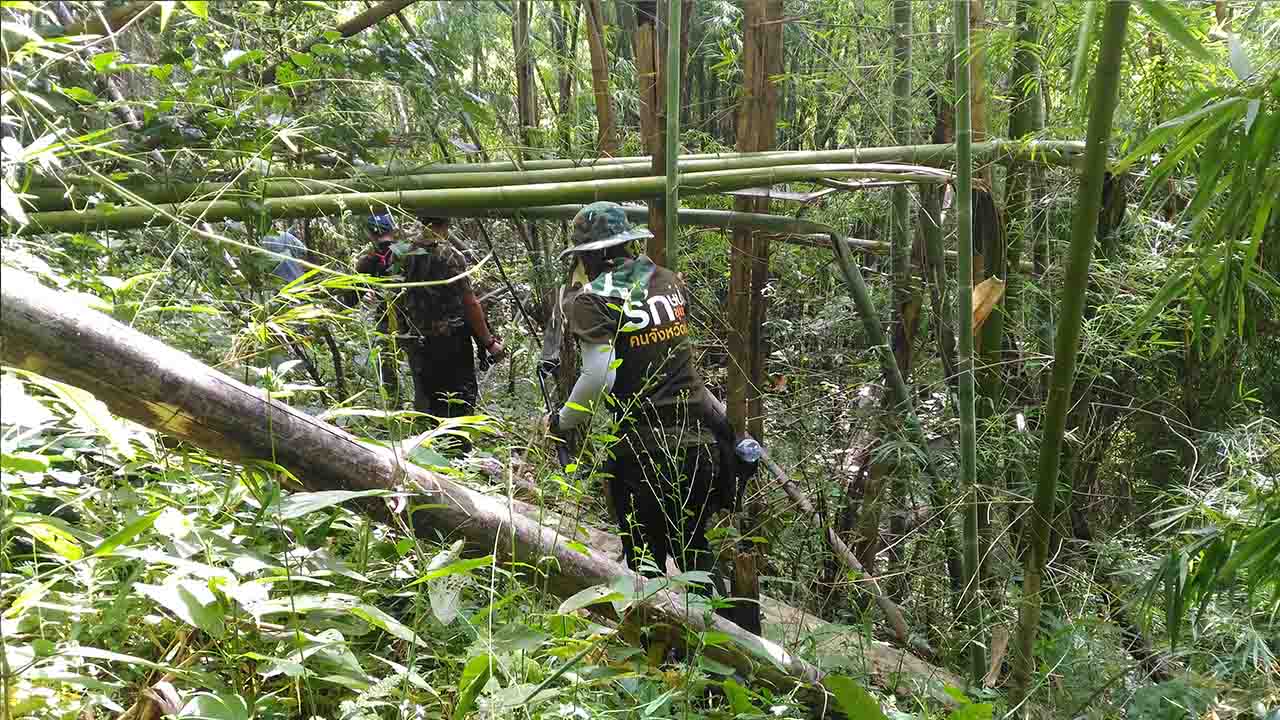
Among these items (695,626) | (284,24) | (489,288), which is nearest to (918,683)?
(695,626)

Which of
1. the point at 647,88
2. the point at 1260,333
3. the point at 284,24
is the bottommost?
the point at 1260,333

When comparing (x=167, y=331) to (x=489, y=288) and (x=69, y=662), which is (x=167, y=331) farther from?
(x=489, y=288)

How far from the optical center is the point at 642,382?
3.00 meters

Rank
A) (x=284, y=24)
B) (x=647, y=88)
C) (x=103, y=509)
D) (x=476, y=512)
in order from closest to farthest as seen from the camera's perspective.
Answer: (x=103, y=509) → (x=476, y=512) → (x=284, y=24) → (x=647, y=88)

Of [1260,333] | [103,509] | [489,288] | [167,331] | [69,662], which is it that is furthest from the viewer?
[489,288]

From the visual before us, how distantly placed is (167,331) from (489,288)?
119 inches

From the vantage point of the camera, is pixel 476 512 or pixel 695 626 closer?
pixel 476 512

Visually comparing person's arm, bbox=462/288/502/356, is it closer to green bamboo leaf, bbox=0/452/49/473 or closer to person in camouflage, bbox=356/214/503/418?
person in camouflage, bbox=356/214/503/418

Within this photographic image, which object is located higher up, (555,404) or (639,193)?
(639,193)

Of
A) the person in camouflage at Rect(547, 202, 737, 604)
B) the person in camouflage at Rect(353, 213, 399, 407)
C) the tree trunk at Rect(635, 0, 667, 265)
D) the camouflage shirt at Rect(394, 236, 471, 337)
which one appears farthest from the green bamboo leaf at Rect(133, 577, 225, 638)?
the camouflage shirt at Rect(394, 236, 471, 337)

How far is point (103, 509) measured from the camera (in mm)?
1572

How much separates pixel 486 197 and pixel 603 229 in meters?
0.54

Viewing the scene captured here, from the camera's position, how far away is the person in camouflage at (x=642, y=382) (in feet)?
9.78

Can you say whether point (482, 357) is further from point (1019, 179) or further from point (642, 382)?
point (1019, 179)
